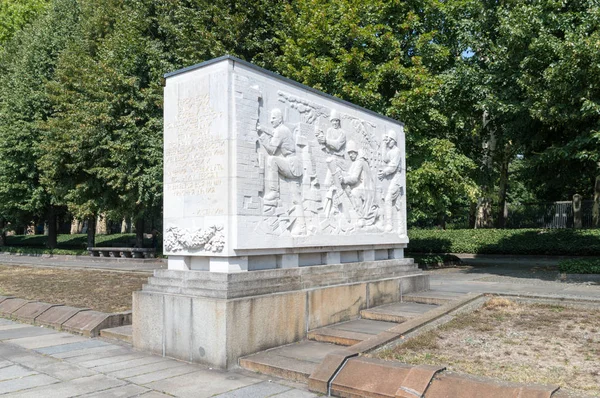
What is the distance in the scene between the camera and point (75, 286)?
14664mm

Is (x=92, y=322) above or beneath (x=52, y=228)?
beneath

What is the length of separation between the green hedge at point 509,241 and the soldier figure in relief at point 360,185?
51.3 ft

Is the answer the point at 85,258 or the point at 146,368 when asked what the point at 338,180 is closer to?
the point at 146,368

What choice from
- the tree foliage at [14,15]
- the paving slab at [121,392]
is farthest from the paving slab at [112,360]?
the tree foliage at [14,15]

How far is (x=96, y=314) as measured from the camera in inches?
356

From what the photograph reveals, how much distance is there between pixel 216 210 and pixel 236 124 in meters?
1.23

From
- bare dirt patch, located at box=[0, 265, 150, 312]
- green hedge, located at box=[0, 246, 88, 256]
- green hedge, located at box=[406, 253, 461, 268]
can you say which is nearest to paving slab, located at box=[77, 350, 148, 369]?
bare dirt patch, located at box=[0, 265, 150, 312]

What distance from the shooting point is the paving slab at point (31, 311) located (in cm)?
989

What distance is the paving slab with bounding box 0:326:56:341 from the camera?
28.2 feet

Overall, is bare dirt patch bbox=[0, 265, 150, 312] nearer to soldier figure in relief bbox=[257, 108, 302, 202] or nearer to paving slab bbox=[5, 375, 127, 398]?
paving slab bbox=[5, 375, 127, 398]

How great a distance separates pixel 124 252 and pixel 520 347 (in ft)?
75.6

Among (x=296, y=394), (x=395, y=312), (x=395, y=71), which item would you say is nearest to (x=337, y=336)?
(x=395, y=312)

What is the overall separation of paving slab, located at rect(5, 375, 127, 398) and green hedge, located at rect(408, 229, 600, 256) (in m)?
21.1

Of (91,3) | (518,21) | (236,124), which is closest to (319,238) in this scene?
(236,124)
